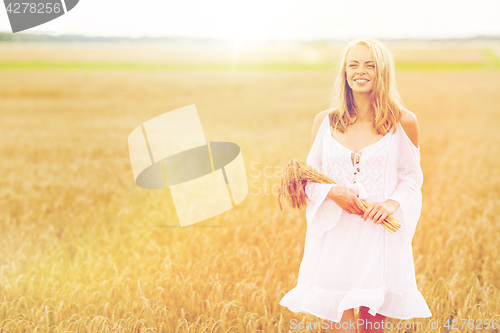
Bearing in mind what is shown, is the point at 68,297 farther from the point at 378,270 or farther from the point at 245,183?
the point at 245,183

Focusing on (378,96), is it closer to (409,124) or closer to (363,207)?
(409,124)

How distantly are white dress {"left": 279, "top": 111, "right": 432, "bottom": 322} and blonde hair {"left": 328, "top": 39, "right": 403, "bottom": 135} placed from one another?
0.08 meters

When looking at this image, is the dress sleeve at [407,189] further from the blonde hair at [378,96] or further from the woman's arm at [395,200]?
the blonde hair at [378,96]

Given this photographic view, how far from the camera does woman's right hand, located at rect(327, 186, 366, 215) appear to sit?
7.50ft

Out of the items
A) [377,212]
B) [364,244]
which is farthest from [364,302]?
[377,212]

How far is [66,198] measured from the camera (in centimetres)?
658

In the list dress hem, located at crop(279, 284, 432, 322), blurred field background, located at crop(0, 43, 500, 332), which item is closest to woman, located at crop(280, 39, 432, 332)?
dress hem, located at crop(279, 284, 432, 322)

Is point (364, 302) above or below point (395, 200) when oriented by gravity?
below

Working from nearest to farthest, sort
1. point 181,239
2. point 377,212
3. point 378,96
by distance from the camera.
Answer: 1. point 377,212
2. point 378,96
3. point 181,239

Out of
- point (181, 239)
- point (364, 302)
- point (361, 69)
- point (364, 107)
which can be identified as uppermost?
point (361, 69)

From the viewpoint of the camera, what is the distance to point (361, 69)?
232 centimetres

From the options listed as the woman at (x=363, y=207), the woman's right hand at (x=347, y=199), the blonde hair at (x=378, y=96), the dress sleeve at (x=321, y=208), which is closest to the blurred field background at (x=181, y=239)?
the blonde hair at (x=378, y=96)

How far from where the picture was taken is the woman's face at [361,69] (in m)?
2.33

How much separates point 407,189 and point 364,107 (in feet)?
1.74
